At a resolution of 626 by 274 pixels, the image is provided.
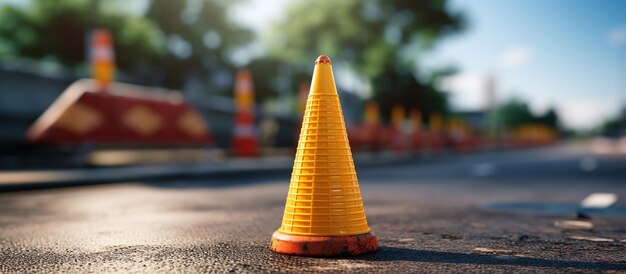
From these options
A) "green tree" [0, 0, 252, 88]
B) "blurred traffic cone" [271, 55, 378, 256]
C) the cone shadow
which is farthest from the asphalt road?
"green tree" [0, 0, 252, 88]

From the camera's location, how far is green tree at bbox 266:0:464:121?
171 feet

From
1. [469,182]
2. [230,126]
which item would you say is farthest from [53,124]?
[230,126]

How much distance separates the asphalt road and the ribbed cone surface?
0.25 m

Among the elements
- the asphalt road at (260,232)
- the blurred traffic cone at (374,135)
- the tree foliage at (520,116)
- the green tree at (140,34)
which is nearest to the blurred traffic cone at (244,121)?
the asphalt road at (260,232)

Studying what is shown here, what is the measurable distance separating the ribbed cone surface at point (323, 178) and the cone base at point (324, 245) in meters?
0.05

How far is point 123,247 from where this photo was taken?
4762 mm

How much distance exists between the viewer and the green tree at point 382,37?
171ft

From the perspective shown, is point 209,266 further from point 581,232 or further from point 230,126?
point 230,126

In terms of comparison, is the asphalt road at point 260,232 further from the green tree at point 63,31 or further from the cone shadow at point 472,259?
the green tree at point 63,31

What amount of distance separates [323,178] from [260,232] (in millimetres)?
1236

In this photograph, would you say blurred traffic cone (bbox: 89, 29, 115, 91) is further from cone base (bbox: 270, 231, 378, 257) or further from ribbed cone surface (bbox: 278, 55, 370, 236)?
cone base (bbox: 270, 231, 378, 257)

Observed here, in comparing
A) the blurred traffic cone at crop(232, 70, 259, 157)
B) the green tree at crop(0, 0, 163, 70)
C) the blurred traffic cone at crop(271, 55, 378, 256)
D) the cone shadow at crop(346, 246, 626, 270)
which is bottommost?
the cone shadow at crop(346, 246, 626, 270)

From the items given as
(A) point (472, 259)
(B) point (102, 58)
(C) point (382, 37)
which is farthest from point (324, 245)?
(C) point (382, 37)

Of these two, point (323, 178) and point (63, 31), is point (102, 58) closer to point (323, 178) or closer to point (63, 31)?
point (323, 178)
